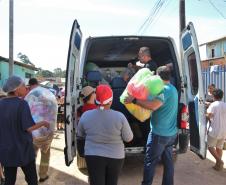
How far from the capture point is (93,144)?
158 inches

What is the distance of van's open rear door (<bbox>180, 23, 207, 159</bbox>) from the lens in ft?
18.2

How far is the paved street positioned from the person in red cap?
2215 mm

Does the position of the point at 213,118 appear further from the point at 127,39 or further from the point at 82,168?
the point at 82,168

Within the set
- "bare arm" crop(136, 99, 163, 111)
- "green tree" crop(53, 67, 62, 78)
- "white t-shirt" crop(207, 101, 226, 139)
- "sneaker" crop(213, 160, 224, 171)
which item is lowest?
"sneaker" crop(213, 160, 224, 171)

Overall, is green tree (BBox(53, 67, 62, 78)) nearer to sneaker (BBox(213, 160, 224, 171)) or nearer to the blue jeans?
sneaker (BBox(213, 160, 224, 171))

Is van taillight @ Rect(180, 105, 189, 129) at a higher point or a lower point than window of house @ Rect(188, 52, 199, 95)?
lower

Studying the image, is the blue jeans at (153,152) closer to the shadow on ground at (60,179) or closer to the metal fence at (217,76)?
the shadow on ground at (60,179)

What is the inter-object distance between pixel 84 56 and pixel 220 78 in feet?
32.3

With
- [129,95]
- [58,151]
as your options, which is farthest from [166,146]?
[58,151]

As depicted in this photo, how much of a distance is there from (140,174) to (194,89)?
185 cm

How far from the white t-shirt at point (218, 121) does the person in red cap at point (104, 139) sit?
3.25 m

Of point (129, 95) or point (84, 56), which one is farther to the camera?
point (84, 56)

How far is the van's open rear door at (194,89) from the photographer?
5.56 meters

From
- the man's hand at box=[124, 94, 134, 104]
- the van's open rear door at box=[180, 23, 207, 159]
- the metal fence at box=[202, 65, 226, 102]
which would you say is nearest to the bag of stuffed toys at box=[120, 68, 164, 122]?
the man's hand at box=[124, 94, 134, 104]
